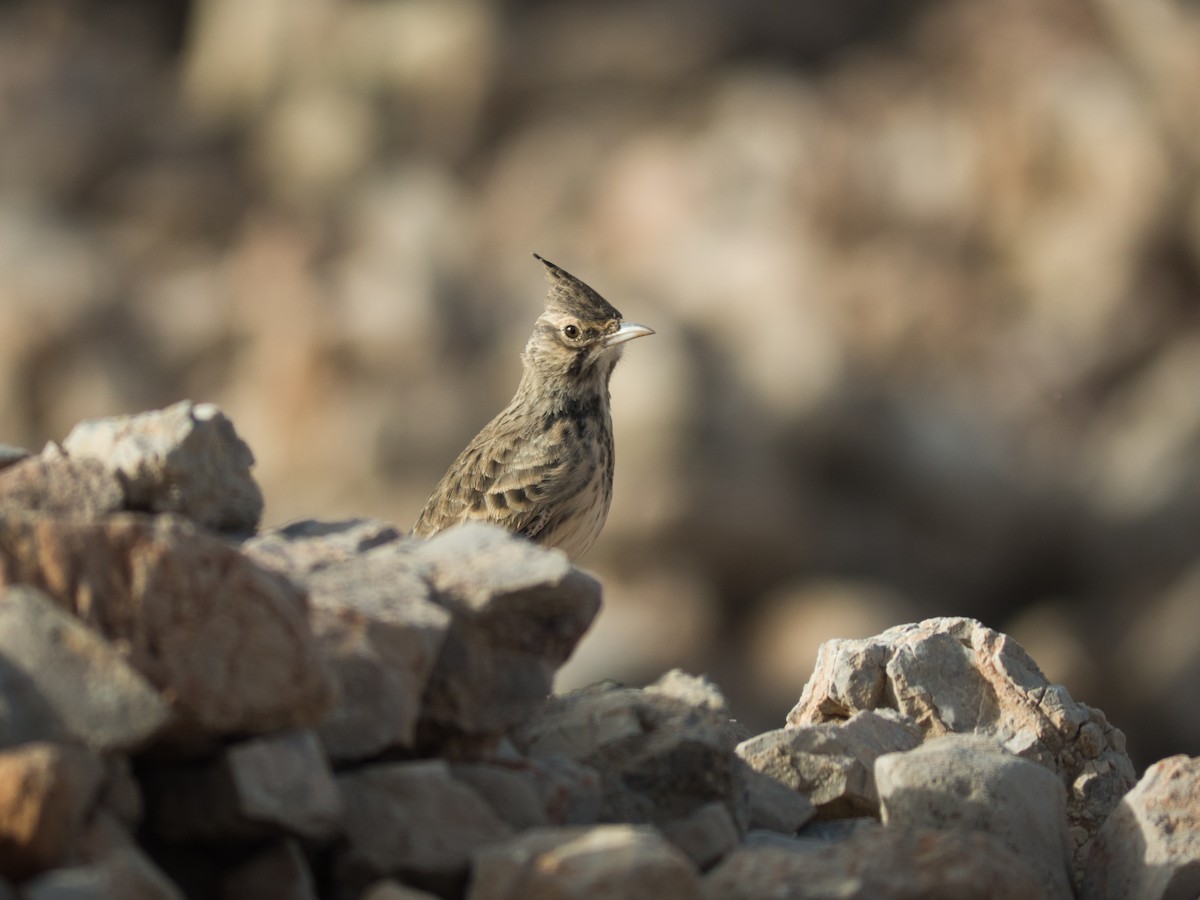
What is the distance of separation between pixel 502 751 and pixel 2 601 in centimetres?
145

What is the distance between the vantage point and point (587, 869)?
344 cm

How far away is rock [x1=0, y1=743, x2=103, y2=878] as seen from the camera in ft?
10.2

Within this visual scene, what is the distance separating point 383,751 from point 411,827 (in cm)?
31

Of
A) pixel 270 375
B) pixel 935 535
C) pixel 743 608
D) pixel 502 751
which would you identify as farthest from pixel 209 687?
pixel 270 375

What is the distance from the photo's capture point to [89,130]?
31.9 meters

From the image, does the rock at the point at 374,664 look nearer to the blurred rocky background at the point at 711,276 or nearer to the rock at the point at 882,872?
the rock at the point at 882,872

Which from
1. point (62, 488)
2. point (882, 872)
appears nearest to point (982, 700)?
point (882, 872)

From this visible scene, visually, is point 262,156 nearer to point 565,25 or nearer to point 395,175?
point 395,175

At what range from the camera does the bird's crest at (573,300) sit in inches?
323

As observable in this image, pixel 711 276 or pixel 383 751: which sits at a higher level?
pixel 711 276

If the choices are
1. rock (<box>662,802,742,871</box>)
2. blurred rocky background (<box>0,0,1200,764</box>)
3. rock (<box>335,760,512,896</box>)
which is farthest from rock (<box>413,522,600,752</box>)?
blurred rocky background (<box>0,0,1200,764</box>)

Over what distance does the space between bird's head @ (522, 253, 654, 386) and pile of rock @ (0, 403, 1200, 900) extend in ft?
10.1

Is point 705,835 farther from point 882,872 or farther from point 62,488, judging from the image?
point 62,488

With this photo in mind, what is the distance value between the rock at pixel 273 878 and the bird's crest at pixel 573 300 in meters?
4.81
